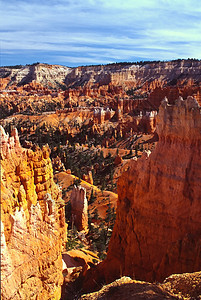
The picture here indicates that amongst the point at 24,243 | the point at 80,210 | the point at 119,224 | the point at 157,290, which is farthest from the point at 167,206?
the point at 80,210

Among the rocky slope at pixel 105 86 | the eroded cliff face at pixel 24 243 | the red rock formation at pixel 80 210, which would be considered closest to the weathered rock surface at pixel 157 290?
the eroded cliff face at pixel 24 243

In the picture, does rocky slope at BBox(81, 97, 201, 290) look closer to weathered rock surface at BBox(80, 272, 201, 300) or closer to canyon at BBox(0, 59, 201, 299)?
canyon at BBox(0, 59, 201, 299)

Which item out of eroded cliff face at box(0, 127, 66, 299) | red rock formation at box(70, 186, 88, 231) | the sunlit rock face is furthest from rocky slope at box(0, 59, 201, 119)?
eroded cliff face at box(0, 127, 66, 299)

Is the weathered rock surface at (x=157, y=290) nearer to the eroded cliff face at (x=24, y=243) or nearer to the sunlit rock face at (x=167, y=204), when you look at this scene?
the eroded cliff face at (x=24, y=243)

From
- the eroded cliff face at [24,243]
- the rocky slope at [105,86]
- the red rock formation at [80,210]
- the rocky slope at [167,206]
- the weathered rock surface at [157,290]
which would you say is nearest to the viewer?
the eroded cliff face at [24,243]

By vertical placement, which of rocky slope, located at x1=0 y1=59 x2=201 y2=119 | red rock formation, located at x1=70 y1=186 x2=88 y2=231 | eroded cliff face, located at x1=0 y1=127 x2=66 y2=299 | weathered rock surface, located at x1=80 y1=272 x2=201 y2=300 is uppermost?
rocky slope, located at x1=0 y1=59 x2=201 y2=119

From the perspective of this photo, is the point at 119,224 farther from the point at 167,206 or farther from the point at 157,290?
the point at 157,290

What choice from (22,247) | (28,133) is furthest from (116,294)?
(28,133)
